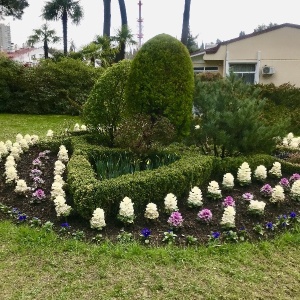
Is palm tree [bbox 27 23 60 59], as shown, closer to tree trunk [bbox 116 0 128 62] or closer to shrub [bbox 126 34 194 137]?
tree trunk [bbox 116 0 128 62]

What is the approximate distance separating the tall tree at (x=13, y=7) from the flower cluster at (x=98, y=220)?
20176 mm

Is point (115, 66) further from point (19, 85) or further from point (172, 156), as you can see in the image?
point (19, 85)

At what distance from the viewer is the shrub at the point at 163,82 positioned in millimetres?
6102

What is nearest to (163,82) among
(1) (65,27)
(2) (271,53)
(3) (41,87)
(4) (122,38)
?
(3) (41,87)

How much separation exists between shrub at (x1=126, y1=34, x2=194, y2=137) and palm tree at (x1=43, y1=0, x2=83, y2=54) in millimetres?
27499

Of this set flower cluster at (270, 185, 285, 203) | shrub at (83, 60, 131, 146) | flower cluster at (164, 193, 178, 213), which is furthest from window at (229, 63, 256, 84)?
flower cluster at (164, 193, 178, 213)

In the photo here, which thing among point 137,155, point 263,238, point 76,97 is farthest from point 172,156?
point 76,97

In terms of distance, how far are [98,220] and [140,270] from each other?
824 mm

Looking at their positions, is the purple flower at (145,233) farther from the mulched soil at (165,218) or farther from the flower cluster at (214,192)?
the flower cluster at (214,192)

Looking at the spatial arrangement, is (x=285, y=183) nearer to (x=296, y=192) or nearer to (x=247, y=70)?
(x=296, y=192)

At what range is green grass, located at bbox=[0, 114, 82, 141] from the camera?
1051 centimetres

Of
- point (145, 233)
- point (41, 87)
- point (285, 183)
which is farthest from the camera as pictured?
point (41, 87)

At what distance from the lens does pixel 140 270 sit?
3.15m

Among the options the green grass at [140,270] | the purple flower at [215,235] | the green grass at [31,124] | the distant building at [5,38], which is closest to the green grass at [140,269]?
the green grass at [140,270]
